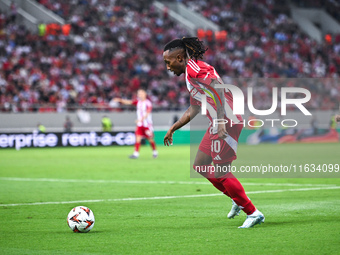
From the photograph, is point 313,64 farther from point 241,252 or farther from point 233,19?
point 241,252

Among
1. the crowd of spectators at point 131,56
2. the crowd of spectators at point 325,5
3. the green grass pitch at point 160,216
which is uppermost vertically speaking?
the crowd of spectators at point 325,5

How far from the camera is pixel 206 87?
24.1ft

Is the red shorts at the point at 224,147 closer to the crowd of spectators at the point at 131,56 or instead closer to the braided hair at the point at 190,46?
the braided hair at the point at 190,46

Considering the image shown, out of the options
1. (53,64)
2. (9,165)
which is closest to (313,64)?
(53,64)

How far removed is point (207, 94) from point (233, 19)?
142 feet

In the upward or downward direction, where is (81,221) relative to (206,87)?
downward

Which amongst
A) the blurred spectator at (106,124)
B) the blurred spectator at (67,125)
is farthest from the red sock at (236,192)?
the blurred spectator at (106,124)

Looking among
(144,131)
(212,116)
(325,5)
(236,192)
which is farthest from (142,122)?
(325,5)

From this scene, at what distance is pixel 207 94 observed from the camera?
292 inches

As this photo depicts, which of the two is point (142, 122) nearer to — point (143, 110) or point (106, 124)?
point (143, 110)

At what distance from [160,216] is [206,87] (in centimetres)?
223

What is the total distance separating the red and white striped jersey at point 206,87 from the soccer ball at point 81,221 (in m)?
1.81

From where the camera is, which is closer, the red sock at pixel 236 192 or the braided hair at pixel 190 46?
the red sock at pixel 236 192

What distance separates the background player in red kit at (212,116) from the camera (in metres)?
7.29
